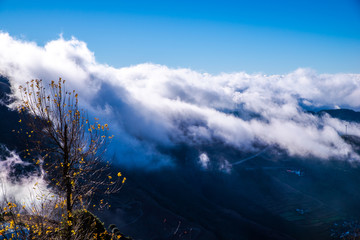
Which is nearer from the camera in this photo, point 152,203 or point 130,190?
point 152,203

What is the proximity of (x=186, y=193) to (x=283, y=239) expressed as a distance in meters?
76.1

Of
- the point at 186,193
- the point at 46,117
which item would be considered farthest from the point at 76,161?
the point at 186,193

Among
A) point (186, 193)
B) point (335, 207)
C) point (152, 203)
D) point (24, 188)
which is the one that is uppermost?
point (335, 207)

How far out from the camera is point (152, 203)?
510ft

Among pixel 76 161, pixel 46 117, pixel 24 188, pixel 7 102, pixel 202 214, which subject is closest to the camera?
pixel 46 117

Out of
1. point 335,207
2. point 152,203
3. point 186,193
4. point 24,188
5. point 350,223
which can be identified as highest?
point 335,207

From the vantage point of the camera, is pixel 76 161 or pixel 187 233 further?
pixel 187 233

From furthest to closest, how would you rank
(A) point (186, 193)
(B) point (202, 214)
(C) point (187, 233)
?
(A) point (186, 193)
(B) point (202, 214)
(C) point (187, 233)

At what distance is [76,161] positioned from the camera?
59.5 ft

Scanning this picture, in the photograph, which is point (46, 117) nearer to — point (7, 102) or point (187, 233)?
point (187, 233)

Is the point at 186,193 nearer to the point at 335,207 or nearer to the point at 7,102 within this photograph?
the point at 335,207

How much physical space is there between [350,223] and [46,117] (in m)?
199

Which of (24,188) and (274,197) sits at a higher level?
(274,197)

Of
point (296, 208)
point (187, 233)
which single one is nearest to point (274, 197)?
point (296, 208)
